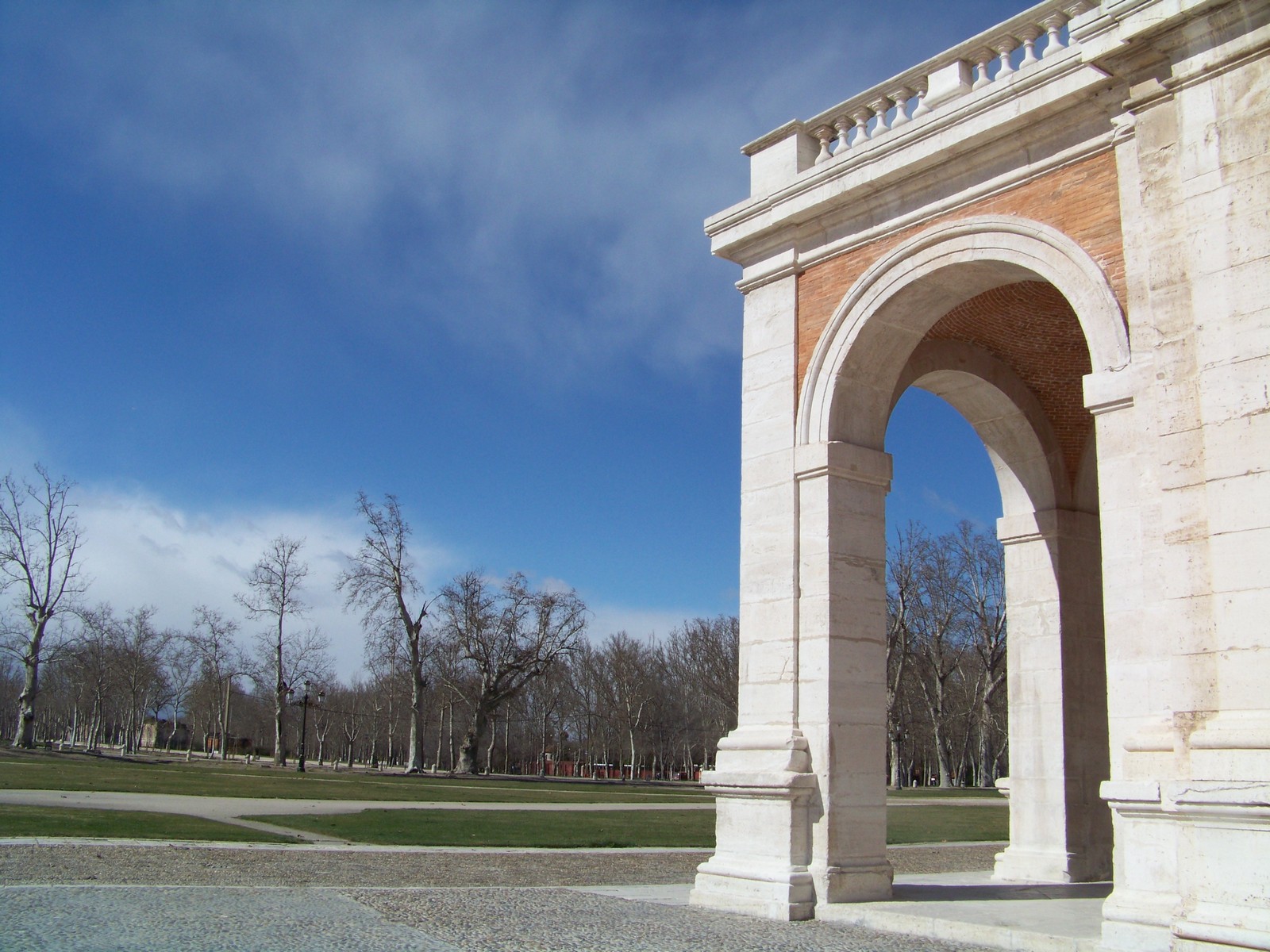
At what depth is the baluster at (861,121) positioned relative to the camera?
11508mm

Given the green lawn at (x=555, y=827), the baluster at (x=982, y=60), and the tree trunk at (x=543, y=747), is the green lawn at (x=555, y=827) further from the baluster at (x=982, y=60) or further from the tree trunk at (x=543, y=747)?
the tree trunk at (x=543, y=747)

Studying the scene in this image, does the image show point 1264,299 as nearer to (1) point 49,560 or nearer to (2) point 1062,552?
(2) point 1062,552

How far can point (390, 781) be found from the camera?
3709 cm

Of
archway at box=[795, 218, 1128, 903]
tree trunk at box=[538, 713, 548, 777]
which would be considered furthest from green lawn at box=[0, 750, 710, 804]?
tree trunk at box=[538, 713, 548, 777]

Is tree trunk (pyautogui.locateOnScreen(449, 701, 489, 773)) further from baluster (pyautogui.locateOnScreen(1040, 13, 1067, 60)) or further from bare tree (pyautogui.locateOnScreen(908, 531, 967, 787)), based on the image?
baluster (pyautogui.locateOnScreen(1040, 13, 1067, 60))

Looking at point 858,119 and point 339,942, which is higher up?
point 858,119

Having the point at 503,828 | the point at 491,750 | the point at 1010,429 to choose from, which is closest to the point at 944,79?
the point at 1010,429

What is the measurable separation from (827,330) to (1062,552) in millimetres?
4492

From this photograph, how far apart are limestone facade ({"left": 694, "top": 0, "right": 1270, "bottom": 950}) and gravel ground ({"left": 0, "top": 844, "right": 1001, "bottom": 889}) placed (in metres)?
2.87

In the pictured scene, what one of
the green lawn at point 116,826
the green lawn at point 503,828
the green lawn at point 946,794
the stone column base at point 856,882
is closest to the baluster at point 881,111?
the stone column base at point 856,882

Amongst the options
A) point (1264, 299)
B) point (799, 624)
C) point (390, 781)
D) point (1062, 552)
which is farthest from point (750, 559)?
point (390, 781)

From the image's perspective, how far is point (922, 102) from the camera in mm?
10875

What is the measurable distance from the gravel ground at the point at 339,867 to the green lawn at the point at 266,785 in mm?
12297

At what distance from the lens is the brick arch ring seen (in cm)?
963
